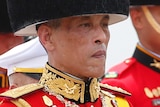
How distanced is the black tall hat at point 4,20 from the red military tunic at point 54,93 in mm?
888

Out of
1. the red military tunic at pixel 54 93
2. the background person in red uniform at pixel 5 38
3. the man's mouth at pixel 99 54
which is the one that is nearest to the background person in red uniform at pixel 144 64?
the background person in red uniform at pixel 5 38

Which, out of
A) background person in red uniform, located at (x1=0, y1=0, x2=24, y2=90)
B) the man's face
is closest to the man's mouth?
the man's face

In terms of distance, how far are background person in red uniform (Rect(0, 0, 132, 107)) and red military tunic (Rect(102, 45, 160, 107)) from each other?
37.3 inches

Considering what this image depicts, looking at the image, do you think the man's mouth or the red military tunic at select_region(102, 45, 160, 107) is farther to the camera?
the red military tunic at select_region(102, 45, 160, 107)

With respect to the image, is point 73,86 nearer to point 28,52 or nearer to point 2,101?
point 2,101

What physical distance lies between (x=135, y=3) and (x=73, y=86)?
3.94 ft

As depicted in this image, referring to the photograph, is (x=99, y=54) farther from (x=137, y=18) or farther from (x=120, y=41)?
(x=120, y=41)

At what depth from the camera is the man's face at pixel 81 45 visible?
209 cm

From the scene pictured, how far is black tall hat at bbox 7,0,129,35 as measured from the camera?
2.15 meters

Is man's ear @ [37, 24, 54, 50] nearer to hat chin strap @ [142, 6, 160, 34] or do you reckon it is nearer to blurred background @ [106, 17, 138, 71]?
hat chin strap @ [142, 6, 160, 34]

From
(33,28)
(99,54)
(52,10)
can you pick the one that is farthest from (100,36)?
(33,28)

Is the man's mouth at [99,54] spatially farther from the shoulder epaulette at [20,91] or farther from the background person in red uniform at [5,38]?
the background person in red uniform at [5,38]

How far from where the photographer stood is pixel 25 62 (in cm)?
277

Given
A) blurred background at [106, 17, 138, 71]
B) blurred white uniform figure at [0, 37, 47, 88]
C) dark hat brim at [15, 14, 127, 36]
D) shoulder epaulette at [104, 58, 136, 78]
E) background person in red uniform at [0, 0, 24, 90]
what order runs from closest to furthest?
dark hat brim at [15, 14, 127, 36]
blurred white uniform figure at [0, 37, 47, 88]
background person in red uniform at [0, 0, 24, 90]
shoulder epaulette at [104, 58, 136, 78]
blurred background at [106, 17, 138, 71]
